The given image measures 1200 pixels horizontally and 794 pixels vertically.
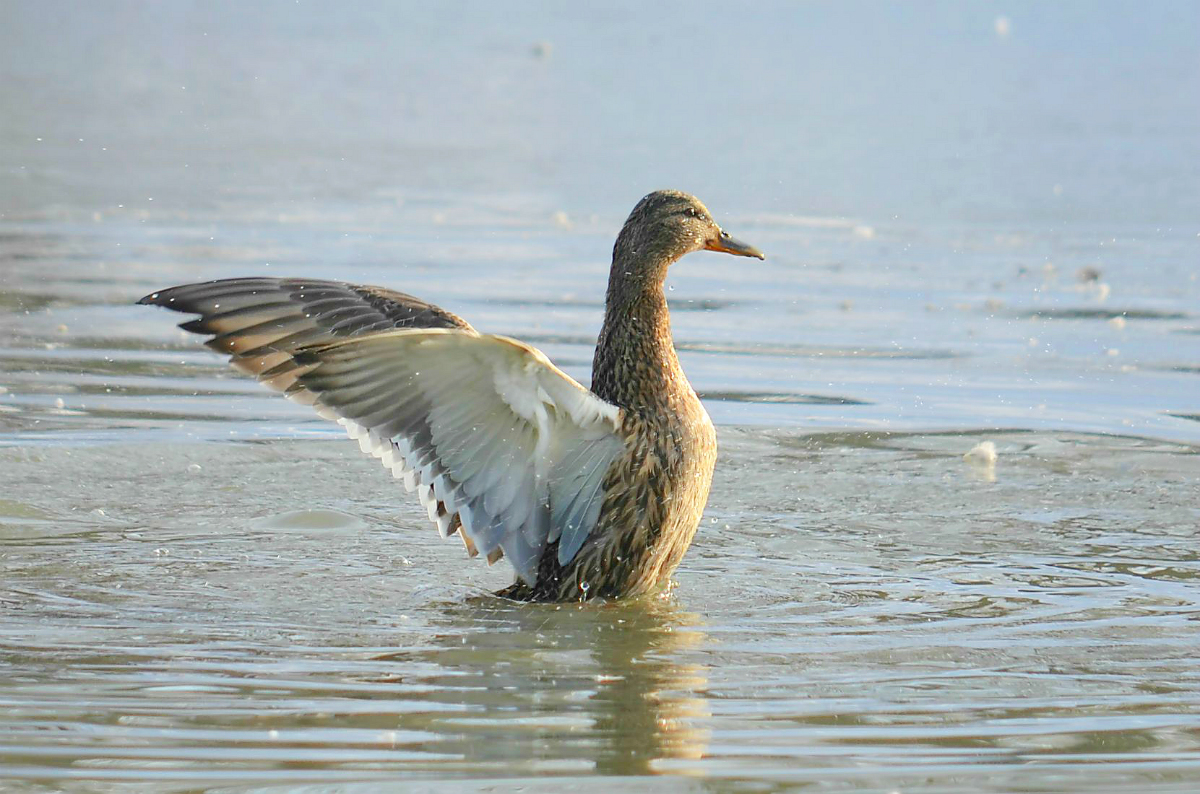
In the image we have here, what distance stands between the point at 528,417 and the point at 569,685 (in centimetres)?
94

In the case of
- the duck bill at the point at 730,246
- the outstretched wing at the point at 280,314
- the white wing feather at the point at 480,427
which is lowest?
the white wing feather at the point at 480,427

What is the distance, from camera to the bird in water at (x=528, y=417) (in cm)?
507

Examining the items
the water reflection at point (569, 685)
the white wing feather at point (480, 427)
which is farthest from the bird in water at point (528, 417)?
the water reflection at point (569, 685)

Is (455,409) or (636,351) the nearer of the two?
(455,409)

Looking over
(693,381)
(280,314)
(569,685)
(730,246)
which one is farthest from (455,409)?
(693,381)

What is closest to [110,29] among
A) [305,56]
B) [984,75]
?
[305,56]

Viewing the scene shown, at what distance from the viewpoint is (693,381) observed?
808 centimetres

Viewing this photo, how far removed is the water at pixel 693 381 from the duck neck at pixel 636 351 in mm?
645

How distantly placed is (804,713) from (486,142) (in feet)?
31.2

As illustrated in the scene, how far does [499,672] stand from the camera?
14.9 feet

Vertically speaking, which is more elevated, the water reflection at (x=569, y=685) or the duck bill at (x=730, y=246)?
the duck bill at (x=730, y=246)

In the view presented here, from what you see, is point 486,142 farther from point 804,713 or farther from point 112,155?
point 804,713

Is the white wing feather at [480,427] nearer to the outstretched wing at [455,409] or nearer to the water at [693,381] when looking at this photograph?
the outstretched wing at [455,409]

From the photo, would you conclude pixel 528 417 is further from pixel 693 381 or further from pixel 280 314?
pixel 693 381
